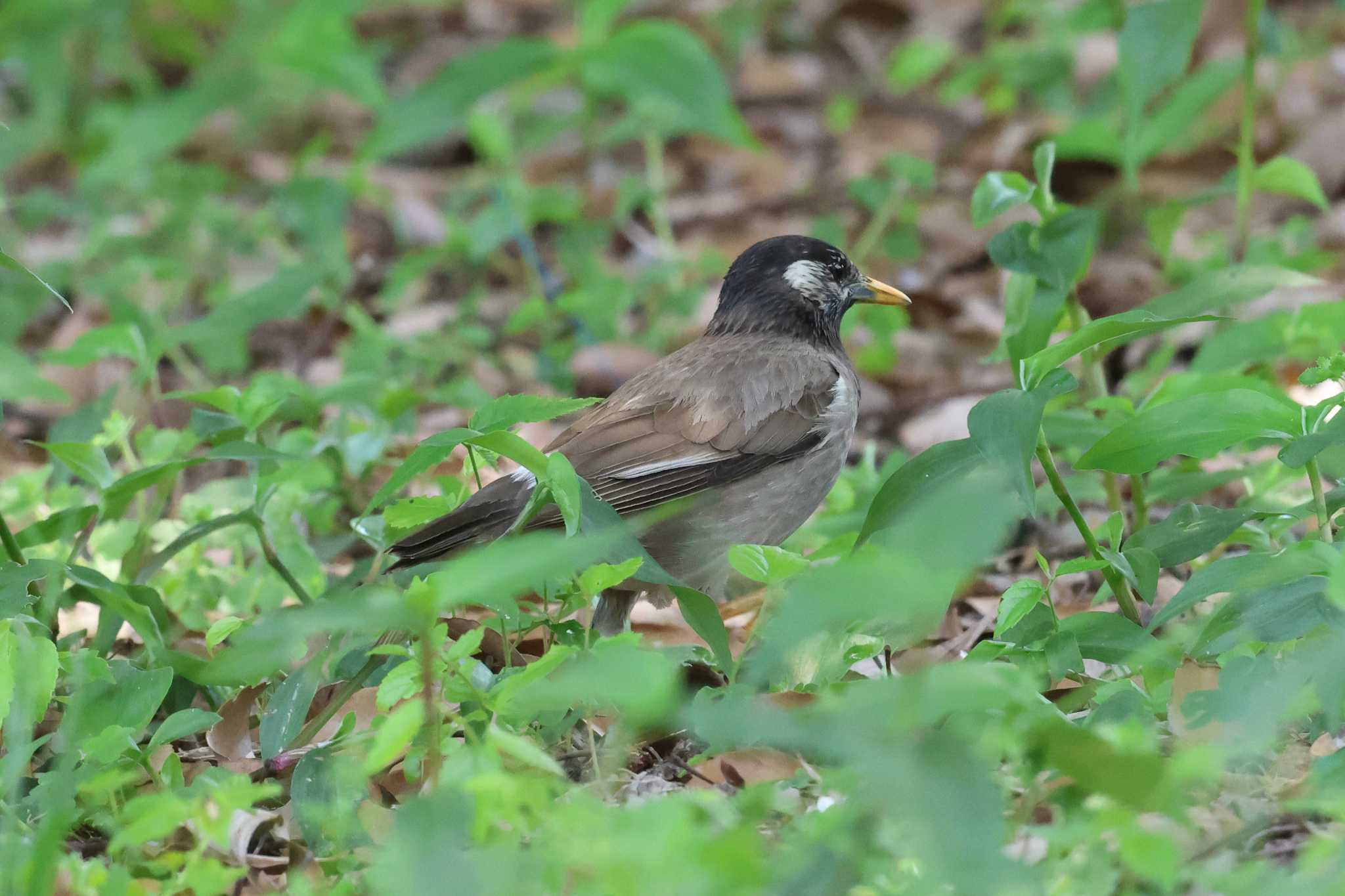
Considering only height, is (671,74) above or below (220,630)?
above

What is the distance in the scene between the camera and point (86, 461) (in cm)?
369

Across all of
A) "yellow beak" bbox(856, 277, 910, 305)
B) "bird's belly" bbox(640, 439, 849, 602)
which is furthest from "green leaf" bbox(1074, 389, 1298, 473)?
"yellow beak" bbox(856, 277, 910, 305)

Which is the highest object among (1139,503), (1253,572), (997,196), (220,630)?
(997,196)

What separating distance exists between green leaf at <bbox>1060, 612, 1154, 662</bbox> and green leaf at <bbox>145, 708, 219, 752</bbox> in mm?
1683

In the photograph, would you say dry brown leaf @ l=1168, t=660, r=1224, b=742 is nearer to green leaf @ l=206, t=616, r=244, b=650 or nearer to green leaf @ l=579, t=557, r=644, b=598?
green leaf @ l=579, t=557, r=644, b=598

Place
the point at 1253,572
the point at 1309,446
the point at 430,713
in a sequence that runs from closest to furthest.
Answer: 1. the point at 430,713
2. the point at 1253,572
3. the point at 1309,446

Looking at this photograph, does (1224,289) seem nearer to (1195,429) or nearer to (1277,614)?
(1195,429)

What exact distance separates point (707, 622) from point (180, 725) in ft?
3.37

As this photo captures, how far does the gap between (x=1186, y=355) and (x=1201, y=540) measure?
2.85 meters

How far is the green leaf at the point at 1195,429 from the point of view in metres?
2.97

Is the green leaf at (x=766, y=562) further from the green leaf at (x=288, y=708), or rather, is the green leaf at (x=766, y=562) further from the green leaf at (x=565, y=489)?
the green leaf at (x=288, y=708)

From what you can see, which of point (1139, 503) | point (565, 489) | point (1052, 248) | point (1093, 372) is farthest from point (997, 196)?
point (565, 489)

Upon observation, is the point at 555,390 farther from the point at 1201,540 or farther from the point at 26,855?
the point at 26,855

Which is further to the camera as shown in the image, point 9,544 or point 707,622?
point 9,544
